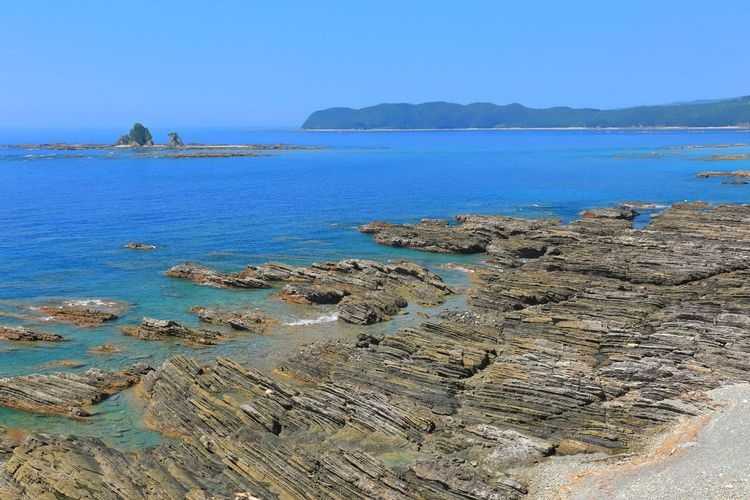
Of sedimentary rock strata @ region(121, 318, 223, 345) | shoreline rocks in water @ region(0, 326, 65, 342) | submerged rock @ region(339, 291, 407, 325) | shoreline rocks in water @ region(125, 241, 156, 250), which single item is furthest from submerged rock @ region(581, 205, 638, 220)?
shoreline rocks in water @ region(0, 326, 65, 342)

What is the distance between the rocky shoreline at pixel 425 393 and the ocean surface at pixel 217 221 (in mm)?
2410

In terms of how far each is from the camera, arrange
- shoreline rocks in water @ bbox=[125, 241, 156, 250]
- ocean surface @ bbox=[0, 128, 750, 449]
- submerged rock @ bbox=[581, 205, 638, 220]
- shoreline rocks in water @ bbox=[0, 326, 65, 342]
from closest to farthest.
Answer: ocean surface @ bbox=[0, 128, 750, 449] → shoreline rocks in water @ bbox=[0, 326, 65, 342] → shoreline rocks in water @ bbox=[125, 241, 156, 250] → submerged rock @ bbox=[581, 205, 638, 220]

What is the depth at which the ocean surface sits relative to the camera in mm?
41281

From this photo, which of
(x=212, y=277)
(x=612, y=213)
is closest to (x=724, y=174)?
(x=612, y=213)

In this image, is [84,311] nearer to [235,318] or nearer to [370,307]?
[235,318]

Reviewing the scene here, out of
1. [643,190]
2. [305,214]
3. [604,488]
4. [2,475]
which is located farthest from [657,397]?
[643,190]

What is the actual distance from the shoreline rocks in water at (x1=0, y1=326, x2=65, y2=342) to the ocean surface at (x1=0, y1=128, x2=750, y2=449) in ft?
3.18

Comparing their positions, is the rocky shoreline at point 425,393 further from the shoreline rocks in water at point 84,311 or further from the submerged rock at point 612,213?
the submerged rock at point 612,213

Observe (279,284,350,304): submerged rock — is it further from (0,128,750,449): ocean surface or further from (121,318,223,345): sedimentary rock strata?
(121,318,223,345): sedimentary rock strata

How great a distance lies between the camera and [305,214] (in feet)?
309

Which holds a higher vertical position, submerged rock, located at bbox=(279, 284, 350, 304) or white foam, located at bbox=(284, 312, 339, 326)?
submerged rock, located at bbox=(279, 284, 350, 304)

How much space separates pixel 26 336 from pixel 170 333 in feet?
30.3

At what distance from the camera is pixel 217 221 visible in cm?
8769

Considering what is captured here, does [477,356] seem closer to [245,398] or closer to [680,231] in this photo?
[245,398]
